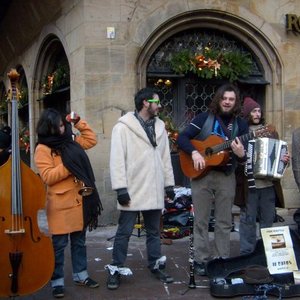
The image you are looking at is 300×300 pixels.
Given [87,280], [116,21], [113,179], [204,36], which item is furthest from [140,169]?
[204,36]

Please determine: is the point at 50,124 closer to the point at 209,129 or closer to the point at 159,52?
the point at 209,129

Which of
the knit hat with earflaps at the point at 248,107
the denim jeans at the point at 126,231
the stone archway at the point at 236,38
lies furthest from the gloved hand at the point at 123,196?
the stone archway at the point at 236,38

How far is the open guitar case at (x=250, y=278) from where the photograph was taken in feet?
14.5

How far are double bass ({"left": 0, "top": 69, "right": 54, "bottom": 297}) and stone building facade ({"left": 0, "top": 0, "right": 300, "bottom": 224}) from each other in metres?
3.51

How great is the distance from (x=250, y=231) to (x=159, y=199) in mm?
1263

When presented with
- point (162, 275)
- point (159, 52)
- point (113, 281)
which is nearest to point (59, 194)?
point (113, 281)

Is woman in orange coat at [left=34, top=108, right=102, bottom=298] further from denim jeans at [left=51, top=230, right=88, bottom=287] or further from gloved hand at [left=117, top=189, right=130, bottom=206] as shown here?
gloved hand at [left=117, top=189, right=130, bottom=206]

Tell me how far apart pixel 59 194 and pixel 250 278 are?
1.88 meters

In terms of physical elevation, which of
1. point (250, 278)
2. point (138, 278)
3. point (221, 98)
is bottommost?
point (138, 278)

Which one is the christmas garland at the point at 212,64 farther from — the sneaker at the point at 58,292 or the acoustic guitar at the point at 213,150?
the sneaker at the point at 58,292

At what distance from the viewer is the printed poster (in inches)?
178

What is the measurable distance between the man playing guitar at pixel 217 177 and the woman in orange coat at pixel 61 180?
3.72 feet

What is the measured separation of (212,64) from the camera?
802 centimetres

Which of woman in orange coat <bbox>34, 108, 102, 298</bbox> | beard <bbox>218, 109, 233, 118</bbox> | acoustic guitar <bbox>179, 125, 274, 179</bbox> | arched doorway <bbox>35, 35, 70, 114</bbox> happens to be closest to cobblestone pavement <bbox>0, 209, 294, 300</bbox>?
woman in orange coat <bbox>34, 108, 102, 298</bbox>
